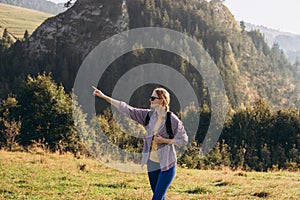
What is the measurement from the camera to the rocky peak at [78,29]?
409 ft

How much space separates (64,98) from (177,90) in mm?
77983

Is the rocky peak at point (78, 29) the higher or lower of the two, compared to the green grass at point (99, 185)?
higher

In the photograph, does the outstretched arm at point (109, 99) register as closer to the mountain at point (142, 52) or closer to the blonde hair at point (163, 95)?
the blonde hair at point (163, 95)

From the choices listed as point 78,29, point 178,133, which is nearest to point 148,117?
point 178,133

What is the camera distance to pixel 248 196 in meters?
11.5

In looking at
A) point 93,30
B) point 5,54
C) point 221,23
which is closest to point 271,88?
point 221,23

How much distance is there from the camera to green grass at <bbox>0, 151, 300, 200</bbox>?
1117 cm

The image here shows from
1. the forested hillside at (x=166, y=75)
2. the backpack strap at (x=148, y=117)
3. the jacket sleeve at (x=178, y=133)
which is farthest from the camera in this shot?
the forested hillside at (x=166, y=75)

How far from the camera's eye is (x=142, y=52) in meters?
128

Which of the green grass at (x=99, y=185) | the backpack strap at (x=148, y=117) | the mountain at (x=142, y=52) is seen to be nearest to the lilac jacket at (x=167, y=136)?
the backpack strap at (x=148, y=117)

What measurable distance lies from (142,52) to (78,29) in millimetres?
22332

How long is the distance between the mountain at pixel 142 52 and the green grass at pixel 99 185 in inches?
3984

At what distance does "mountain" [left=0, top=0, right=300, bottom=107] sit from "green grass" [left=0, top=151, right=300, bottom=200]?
101201 mm

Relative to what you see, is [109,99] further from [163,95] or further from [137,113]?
[163,95]
